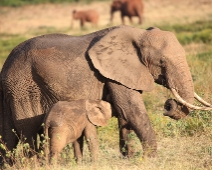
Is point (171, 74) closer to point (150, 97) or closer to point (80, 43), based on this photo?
point (80, 43)

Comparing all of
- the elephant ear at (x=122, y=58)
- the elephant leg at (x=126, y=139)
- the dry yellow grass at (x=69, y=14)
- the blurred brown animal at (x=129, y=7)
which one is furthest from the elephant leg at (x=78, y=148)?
the blurred brown animal at (x=129, y=7)

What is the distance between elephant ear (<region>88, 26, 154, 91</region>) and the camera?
26.8 feet

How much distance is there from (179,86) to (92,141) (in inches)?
44.4

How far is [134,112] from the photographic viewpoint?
26.6 ft

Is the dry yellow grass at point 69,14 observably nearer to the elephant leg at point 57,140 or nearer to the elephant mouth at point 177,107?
the elephant mouth at point 177,107

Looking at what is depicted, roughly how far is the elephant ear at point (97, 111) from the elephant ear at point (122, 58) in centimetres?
31

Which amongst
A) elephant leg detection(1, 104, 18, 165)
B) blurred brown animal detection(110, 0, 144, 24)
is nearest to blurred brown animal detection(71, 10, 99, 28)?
blurred brown animal detection(110, 0, 144, 24)

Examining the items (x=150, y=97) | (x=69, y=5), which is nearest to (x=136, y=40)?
(x=150, y=97)

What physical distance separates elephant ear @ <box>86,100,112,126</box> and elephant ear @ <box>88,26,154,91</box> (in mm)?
306

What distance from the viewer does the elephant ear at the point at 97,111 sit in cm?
804

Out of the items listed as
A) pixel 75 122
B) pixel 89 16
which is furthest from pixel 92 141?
pixel 89 16

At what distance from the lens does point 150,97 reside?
11148 millimetres

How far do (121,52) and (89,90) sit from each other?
0.56m

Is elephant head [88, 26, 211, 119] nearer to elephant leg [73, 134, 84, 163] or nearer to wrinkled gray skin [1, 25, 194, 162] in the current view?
wrinkled gray skin [1, 25, 194, 162]
